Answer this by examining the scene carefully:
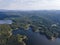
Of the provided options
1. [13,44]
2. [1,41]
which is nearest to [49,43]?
[13,44]

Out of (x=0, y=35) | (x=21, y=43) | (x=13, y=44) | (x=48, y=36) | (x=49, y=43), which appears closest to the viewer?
(x=13, y=44)

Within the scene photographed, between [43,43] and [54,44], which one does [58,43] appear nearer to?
[54,44]

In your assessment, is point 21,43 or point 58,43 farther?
point 58,43

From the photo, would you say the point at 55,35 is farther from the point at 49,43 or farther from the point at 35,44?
the point at 35,44

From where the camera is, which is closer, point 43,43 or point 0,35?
point 43,43

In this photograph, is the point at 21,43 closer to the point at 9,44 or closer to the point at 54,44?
the point at 9,44

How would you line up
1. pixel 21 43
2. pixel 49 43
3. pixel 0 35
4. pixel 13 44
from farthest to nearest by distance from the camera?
pixel 0 35 < pixel 49 43 < pixel 21 43 < pixel 13 44

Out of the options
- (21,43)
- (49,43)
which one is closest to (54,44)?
(49,43)

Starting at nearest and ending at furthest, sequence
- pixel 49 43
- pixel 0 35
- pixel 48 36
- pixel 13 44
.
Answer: pixel 13 44 < pixel 49 43 < pixel 0 35 < pixel 48 36

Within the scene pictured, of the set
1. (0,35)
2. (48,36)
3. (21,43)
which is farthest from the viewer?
(48,36)
